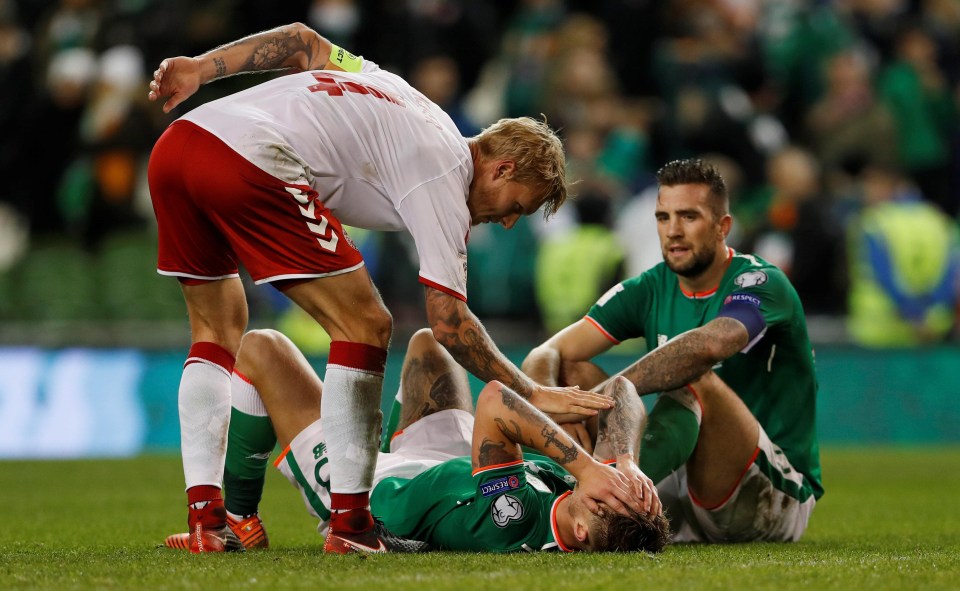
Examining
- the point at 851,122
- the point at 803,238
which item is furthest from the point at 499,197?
the point at 851,122

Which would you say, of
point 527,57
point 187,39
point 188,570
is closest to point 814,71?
point 527,57

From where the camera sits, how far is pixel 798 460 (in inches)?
230

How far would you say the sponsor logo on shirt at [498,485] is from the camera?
15.9ft

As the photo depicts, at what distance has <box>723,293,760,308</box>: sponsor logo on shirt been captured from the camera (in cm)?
562

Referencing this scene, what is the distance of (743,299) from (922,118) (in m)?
9.25

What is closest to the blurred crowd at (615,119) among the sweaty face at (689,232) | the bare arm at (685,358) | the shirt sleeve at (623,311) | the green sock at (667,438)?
the shirt sleeve at (623,311)

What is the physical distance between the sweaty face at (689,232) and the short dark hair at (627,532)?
1450 millimetres

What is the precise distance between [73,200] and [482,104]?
14.0 feet

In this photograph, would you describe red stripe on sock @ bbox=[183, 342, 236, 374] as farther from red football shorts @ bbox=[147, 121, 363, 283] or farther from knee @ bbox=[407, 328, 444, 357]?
knee @ bbox=[407, 328, 444, 357]

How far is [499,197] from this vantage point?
16.9ft

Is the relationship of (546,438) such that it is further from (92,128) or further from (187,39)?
(187,39)

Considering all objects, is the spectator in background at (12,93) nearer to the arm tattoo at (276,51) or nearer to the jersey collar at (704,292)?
the arm tattoo at (276,51)

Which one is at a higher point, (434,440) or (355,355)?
(355,355)

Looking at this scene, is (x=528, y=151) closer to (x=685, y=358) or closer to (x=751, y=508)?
(x=685, y=358)
